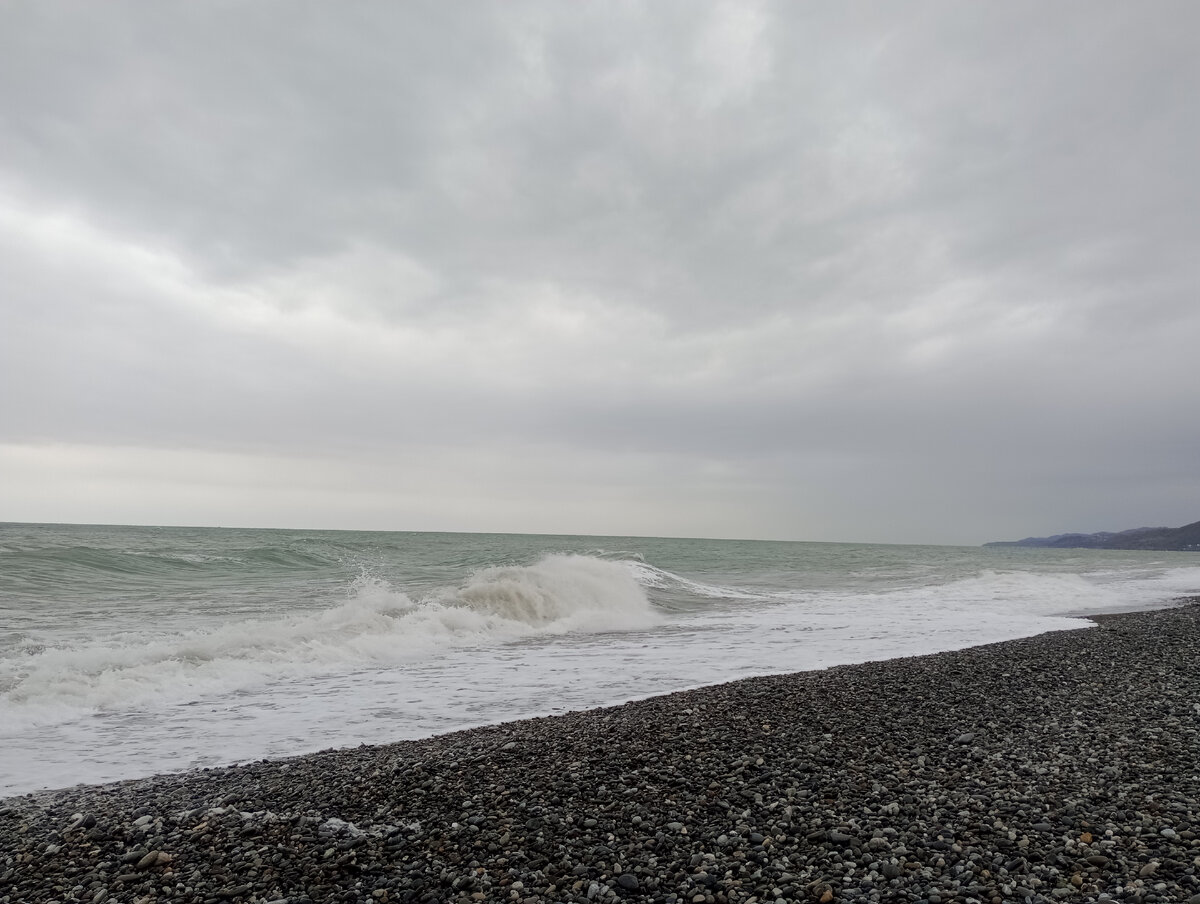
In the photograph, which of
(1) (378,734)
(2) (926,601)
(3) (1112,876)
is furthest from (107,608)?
(2) (926,601)

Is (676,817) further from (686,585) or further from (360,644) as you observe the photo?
(686,585)

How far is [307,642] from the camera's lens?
1309 cm

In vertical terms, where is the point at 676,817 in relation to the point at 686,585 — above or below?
above

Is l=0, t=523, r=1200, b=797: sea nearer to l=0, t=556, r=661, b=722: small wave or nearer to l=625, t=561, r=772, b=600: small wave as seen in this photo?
l=0, t=556, r=661, b=722: small wave

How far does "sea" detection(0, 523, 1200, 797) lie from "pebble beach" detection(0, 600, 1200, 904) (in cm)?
166

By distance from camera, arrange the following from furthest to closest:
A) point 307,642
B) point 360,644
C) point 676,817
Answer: point 360,644 < point 307,642 < point 676,817

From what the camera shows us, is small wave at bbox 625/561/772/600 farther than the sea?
Yes

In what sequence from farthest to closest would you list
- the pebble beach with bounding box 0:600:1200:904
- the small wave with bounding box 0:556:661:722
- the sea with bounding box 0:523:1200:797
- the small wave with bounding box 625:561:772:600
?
the small wave with bounding box 625:561:772:600 < the small wave with bounding box 0:556:661:722 < the sea with bounding box 0:523:1200:797 < the pebble beach with bounding box 0:600:1200:904

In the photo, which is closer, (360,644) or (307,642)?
(307,642)

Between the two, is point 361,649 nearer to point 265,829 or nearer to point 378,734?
point 378,734

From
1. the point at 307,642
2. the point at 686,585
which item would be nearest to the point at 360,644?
the point at 307,642

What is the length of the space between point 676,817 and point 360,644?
9940 millimetres

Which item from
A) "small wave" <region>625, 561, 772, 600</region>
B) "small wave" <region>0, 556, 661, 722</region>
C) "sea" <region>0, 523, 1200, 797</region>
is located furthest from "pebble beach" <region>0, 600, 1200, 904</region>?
"small wave" <region>625, 561, 772, 600</region>

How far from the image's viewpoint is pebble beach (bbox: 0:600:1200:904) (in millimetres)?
4004
